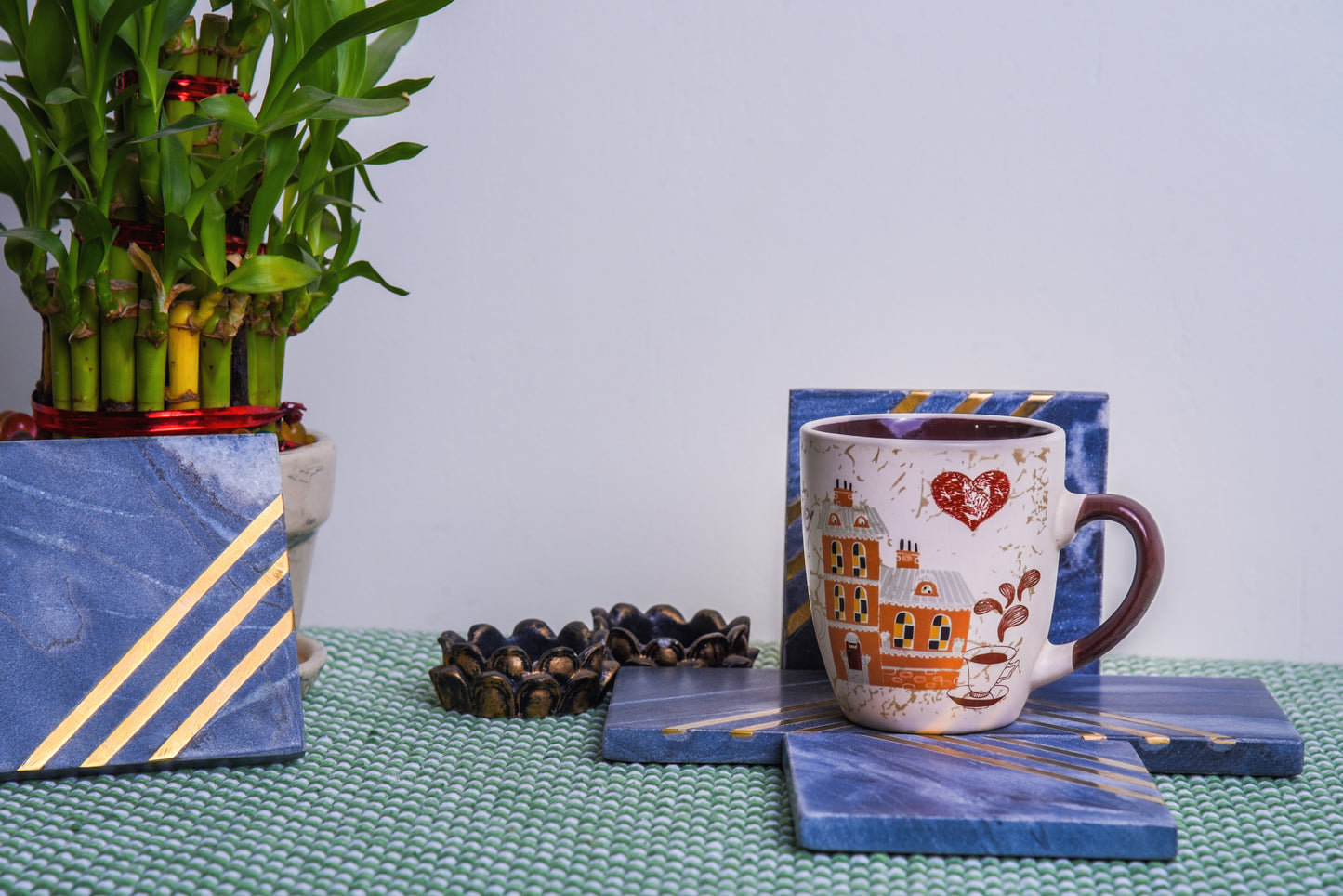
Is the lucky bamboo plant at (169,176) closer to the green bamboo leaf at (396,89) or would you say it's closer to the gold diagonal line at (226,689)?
the green bamboo leaf at (396,89)

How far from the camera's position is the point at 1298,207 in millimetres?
610

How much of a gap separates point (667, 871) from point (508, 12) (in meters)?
0.48

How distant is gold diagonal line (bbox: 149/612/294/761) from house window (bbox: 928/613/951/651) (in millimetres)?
230

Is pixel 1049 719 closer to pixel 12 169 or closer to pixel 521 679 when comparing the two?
pixel 521 679

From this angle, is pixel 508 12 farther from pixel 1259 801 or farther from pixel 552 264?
pixel 1259 801

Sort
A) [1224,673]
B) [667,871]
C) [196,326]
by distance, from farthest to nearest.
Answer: [1224,673] < [196,326] < [667,871]

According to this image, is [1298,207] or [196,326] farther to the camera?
[1298,207]

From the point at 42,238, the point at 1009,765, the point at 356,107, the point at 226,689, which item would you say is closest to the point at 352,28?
the point at 356,107

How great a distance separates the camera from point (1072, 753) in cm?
38

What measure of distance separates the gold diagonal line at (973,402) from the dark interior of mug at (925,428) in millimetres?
17

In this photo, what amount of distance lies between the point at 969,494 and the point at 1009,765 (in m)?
0.09

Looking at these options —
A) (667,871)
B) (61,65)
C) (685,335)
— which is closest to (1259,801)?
(667,871)

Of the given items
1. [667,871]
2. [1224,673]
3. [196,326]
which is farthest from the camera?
[1224,673]

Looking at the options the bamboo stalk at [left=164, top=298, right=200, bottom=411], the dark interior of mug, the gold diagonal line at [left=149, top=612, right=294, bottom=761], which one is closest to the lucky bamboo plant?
the bamboo stalk at [left=164, top=298, right=200, bottom=411]
